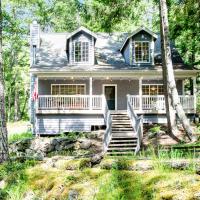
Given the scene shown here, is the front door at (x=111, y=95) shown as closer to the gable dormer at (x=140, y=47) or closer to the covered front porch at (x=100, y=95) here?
the covered front porch at (x=100, y=95)

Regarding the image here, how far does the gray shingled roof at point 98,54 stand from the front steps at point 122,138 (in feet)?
14.0

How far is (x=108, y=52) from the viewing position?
28.1 meters

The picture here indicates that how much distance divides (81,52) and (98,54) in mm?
1856

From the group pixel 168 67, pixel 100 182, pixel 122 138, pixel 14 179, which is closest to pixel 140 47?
pixel 168 67

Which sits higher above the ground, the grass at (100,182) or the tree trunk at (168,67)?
the tree trunk at (168,67)

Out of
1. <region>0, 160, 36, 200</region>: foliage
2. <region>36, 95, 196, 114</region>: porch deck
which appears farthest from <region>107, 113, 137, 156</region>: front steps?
<region>0, 160, 36, 200</region>: foliage

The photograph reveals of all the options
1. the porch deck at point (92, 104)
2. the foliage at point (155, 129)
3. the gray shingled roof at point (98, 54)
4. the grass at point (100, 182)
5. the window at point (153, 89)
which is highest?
the gray shingled roof at point (98, 54)

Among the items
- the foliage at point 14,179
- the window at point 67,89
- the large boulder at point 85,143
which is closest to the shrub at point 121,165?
the foliage at point 14,179

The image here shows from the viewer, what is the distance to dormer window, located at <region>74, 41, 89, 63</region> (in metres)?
26.2

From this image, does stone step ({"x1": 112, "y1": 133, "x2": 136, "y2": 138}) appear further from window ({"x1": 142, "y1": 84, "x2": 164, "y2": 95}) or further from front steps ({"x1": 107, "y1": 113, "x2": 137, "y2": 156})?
window ({"x1": 142, "y1": 84, "x2": 164, "y2": 95})

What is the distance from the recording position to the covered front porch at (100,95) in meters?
24.0

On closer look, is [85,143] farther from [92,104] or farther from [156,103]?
[156,103]

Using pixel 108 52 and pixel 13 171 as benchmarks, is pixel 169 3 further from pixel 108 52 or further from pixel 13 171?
pixel 13 171

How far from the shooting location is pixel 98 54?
2770 centimetres
